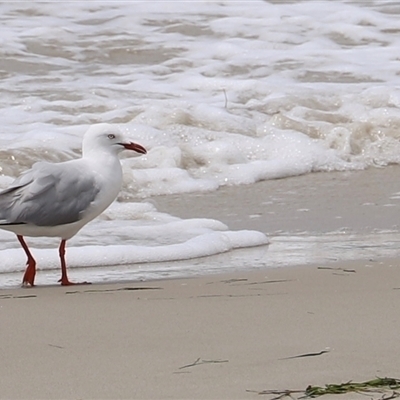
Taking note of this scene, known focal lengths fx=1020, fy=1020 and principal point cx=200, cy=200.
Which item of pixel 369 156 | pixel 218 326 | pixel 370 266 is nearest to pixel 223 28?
pixel 369 156

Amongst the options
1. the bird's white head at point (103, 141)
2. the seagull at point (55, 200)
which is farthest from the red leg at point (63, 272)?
the bird's white head at point (103, 141)

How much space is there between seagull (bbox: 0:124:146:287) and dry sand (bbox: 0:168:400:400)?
1.31 feet

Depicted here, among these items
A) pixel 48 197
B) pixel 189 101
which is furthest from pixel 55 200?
pixel 189 101

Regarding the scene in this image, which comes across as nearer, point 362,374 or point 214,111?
point 362,374

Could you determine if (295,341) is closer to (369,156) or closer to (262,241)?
(262,241)

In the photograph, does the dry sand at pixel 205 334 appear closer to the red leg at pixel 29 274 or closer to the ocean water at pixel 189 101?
the red leg at pixel 29 274

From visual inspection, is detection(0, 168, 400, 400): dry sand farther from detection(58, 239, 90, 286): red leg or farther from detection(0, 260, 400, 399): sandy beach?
detection(58, 239, 90, 286): red leg

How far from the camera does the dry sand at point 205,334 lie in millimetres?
2760

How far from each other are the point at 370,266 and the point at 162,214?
1906mm

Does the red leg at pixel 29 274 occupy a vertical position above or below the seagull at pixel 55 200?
below

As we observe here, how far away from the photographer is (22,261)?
5102 mm

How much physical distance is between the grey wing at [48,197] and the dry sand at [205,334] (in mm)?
413

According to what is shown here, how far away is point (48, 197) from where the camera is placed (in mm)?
4773

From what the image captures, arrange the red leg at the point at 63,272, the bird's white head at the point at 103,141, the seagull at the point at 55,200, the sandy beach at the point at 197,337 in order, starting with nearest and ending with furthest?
1. the sandy beach at the point at 197,337
2. the red leg at the point at 63,272
3. the seagull at the point at 55,200
4. the bird's white head at the point at 103,141
